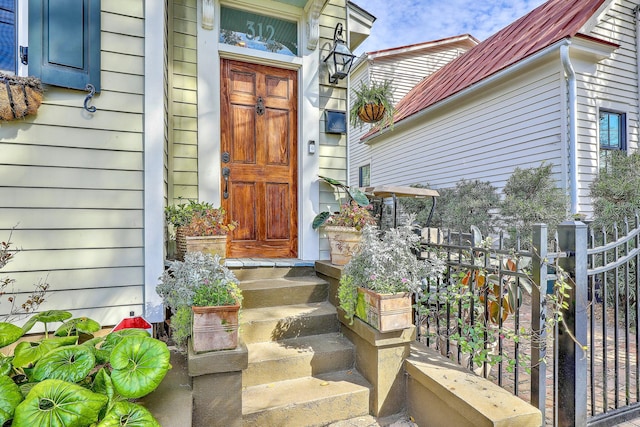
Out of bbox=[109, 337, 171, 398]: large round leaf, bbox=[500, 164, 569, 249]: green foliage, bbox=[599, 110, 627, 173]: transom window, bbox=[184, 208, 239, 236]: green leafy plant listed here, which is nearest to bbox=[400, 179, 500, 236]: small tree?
bbox=[500, 164, 569, 249]: green foliage

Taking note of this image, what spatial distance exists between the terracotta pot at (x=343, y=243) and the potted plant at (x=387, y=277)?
0.70 metres

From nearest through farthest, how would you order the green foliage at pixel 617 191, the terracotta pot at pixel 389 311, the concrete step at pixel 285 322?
1. the terracotta pot at pixel 389 311
2. the concrete step at pixel 285 322
3. the green foliage at pixel 617 191

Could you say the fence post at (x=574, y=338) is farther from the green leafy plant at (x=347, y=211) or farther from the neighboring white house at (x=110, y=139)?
the neighboring white house at (x=110, y=139)

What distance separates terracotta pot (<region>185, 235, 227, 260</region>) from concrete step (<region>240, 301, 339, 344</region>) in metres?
0.55

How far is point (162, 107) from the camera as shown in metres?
2.54

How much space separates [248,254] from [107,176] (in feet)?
4.85

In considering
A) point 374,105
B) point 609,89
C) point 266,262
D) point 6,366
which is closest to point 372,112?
point 374,105

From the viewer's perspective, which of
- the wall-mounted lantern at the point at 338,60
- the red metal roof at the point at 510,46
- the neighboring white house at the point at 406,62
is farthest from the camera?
the neighboring white house at the point at 406,62

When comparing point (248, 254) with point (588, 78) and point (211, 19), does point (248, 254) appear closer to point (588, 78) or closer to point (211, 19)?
point (211, 19)

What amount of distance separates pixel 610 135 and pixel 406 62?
6106 millimetres

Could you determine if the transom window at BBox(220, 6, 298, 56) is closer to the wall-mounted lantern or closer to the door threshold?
the wall-mounted lantern

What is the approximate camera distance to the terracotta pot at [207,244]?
107 inches

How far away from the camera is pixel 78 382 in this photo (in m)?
1.40

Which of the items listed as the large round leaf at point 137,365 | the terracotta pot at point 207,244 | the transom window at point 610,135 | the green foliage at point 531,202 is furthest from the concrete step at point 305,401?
the transom window at point 610,135
